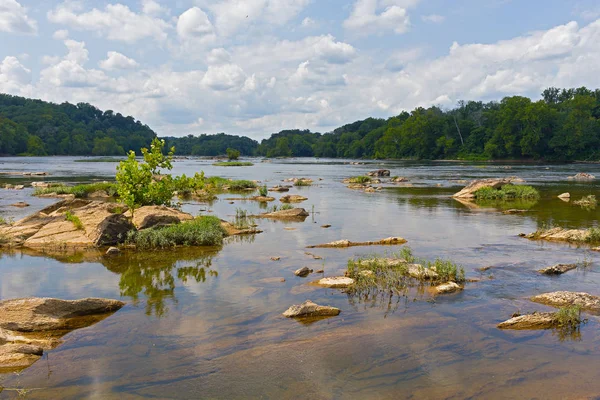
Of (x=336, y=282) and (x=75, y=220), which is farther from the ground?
(x=75, y=220)

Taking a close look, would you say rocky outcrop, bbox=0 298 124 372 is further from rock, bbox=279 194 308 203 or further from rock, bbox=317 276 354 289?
rock, bbox=279 194 308 203

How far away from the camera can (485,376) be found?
24.3ft

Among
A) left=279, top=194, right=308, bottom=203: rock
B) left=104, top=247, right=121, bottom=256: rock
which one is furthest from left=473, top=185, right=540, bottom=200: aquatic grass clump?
left=104, top=247, right=121, bottom=256: rock

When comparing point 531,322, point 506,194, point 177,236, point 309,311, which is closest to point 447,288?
point 531,322

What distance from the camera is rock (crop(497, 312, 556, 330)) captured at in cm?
924

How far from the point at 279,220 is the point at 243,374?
52.4 ft

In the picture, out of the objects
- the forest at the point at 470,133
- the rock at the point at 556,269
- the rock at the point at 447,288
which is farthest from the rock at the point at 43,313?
the forest at the point at 470,133

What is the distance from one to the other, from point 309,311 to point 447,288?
3.76 metres

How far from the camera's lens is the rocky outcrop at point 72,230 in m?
16.6

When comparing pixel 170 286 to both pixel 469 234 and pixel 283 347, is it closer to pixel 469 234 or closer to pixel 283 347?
pixel 283 347

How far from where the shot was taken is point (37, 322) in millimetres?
9023

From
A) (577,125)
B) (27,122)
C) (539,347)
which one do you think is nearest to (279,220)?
(539,347)

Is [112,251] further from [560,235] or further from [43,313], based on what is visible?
[560,235]

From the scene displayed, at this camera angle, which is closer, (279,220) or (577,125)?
(279,220)
